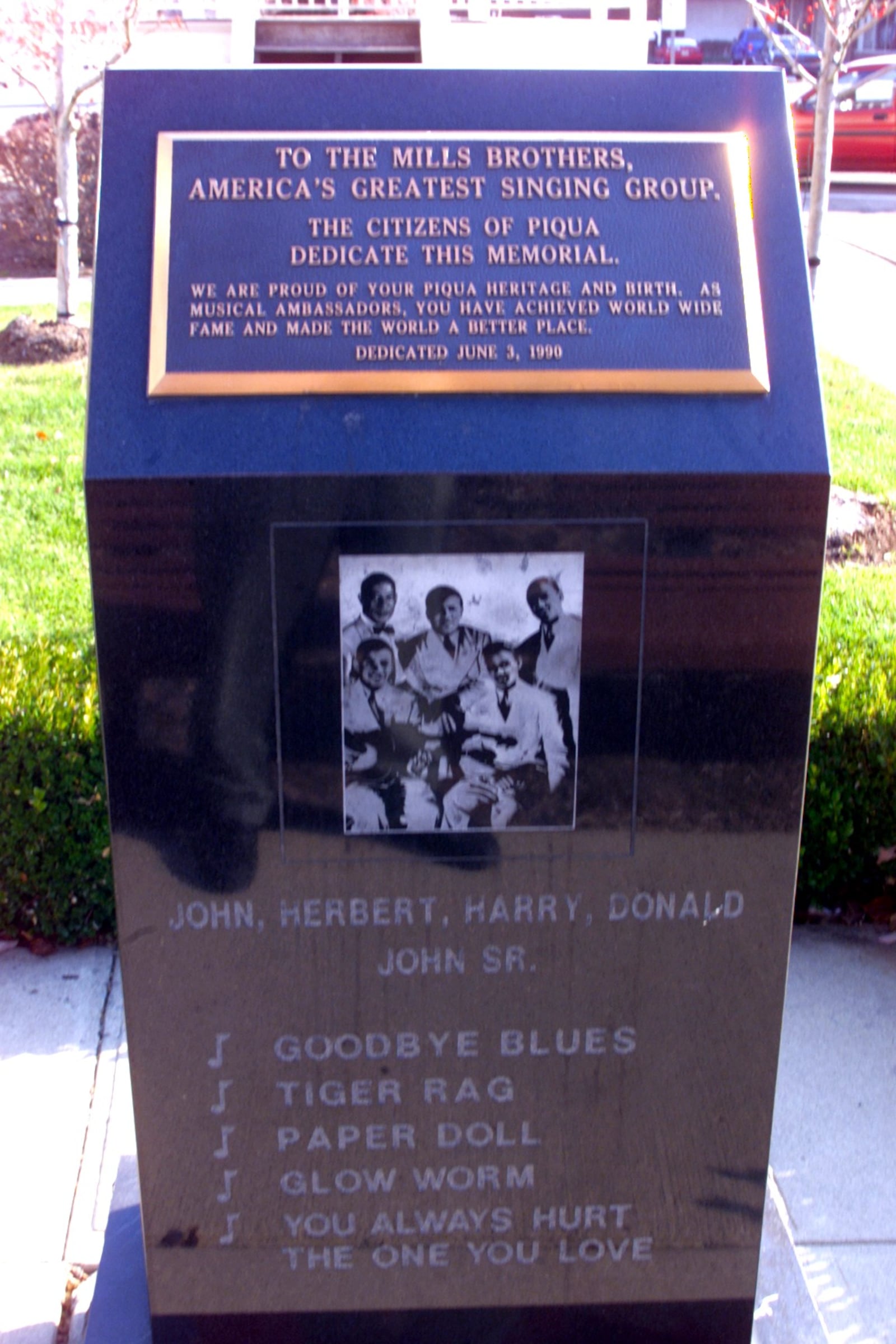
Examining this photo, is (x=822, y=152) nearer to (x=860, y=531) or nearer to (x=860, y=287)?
(x=860, y=531)

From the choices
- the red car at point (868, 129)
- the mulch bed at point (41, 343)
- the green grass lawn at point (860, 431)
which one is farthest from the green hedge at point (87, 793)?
the red car at point (868, 129)

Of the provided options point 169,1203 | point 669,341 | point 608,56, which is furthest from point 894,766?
point 608,56

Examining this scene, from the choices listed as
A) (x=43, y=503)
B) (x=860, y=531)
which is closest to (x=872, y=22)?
(x=860, y=531)

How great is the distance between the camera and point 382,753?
7.03 feet

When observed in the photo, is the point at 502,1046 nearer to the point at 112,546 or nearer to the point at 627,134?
the point at 112,546

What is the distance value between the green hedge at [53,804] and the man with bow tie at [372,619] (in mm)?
1541

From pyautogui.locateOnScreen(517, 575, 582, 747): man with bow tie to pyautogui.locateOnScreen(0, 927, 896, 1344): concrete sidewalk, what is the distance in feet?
4.37

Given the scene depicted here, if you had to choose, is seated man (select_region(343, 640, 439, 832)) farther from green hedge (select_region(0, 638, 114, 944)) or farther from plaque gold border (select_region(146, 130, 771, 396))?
green hedge (select_region(0, 638, 114, 944))

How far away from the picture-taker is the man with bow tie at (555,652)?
2.08m

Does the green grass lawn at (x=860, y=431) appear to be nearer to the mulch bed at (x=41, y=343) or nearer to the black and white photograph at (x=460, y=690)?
the black and white photograph at (x=460, y=690)

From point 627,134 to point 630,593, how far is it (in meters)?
0.78

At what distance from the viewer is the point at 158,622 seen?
2057mm

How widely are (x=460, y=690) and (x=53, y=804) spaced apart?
5.82 ft

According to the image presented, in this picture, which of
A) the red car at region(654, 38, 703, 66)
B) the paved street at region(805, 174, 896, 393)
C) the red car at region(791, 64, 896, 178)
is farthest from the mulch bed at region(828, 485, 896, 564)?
the red car at region(654, 38, 703, 66)
